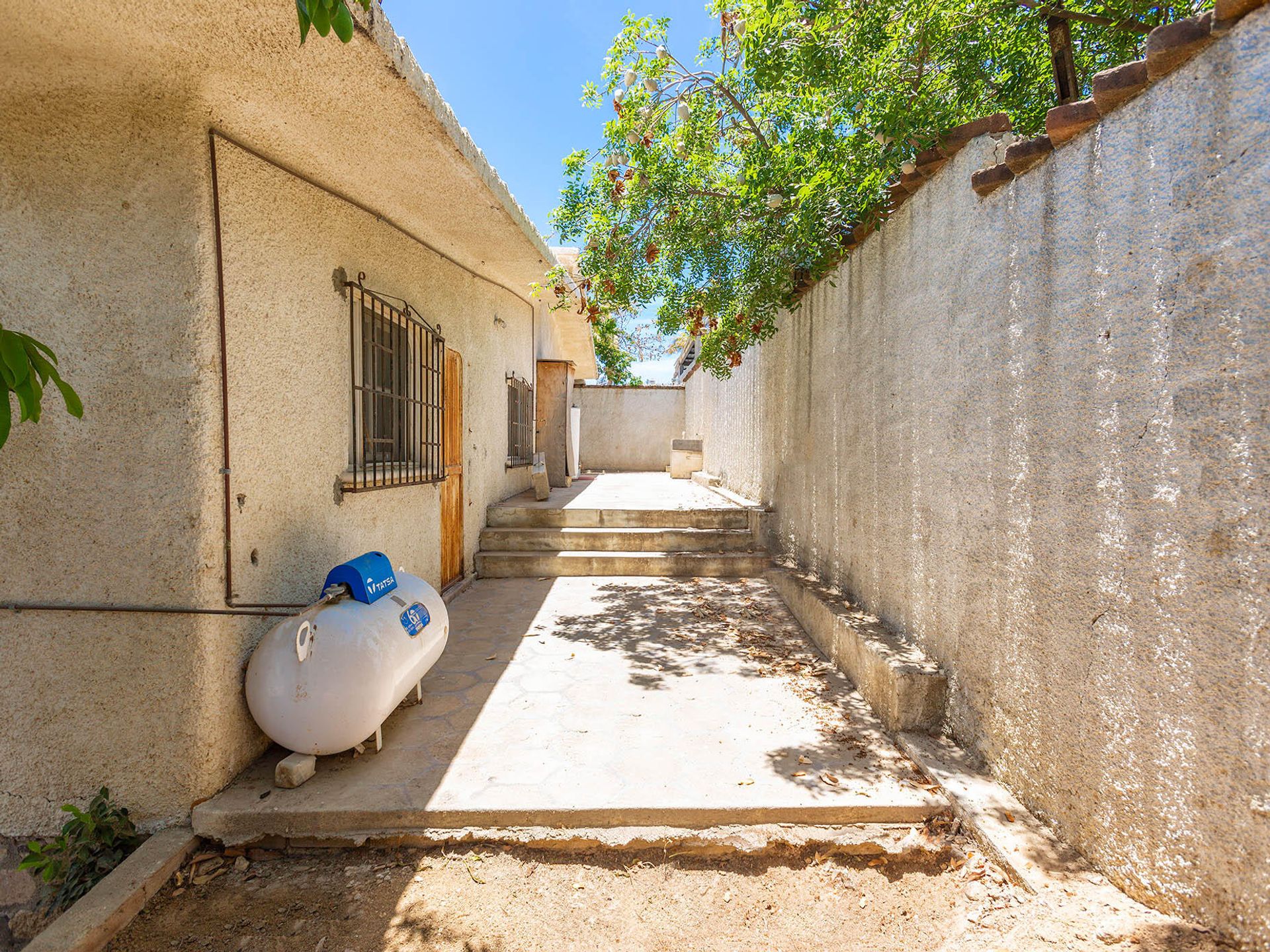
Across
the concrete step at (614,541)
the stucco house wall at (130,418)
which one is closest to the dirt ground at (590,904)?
the stucco house wall at (130,418)

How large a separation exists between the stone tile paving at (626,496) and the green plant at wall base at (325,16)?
241 inches

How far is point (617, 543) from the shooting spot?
23.0 feet

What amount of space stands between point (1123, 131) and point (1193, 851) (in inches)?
81.3

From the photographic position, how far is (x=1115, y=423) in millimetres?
1894

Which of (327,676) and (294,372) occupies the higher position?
(294,372)

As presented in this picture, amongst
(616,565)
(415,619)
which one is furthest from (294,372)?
(616,565)

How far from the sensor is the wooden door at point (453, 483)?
5723 millimetres

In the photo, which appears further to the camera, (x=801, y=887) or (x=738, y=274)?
(x=738, y=274)

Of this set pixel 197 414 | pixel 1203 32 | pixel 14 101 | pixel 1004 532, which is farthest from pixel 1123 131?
pixel 14 101

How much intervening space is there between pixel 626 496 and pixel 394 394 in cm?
521

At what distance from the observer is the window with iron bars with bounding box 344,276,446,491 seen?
382cm

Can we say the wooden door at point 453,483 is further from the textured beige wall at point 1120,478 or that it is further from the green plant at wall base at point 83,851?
the textured beige wall at point 1120,478

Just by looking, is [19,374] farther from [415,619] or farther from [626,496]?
[626,496]

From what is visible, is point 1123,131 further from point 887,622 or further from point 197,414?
point 197,414
